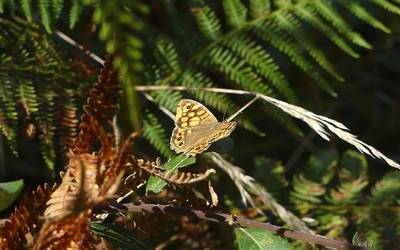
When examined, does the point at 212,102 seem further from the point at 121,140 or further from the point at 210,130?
the point at 121,140

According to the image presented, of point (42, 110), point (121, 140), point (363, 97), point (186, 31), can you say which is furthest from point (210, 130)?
point (363, 97)

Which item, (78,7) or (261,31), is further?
(261,31)

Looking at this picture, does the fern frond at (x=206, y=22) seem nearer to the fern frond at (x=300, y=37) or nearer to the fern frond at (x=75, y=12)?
the fern frond at (x=300, y=37)

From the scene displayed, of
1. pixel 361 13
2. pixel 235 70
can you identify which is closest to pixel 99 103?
pixel 235 70

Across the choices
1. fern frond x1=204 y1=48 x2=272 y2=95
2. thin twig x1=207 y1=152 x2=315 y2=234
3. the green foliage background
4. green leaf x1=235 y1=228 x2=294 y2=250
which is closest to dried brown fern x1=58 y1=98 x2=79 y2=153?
the green foliage background

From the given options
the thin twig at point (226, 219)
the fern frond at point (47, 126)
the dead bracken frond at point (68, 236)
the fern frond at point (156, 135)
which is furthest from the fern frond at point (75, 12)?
the dead bracken frond at point (68, 236)

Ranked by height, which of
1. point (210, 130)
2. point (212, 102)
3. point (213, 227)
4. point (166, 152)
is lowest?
point (213, 227)

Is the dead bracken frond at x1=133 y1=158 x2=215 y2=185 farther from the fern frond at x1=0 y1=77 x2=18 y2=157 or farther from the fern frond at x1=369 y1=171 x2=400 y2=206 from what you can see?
the fern frond at x1=369 y1=171 x2=400 y2=206

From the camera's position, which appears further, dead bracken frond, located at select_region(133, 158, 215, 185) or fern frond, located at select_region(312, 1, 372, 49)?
fern frond, located at select_region(312, 1, 372, 49)
